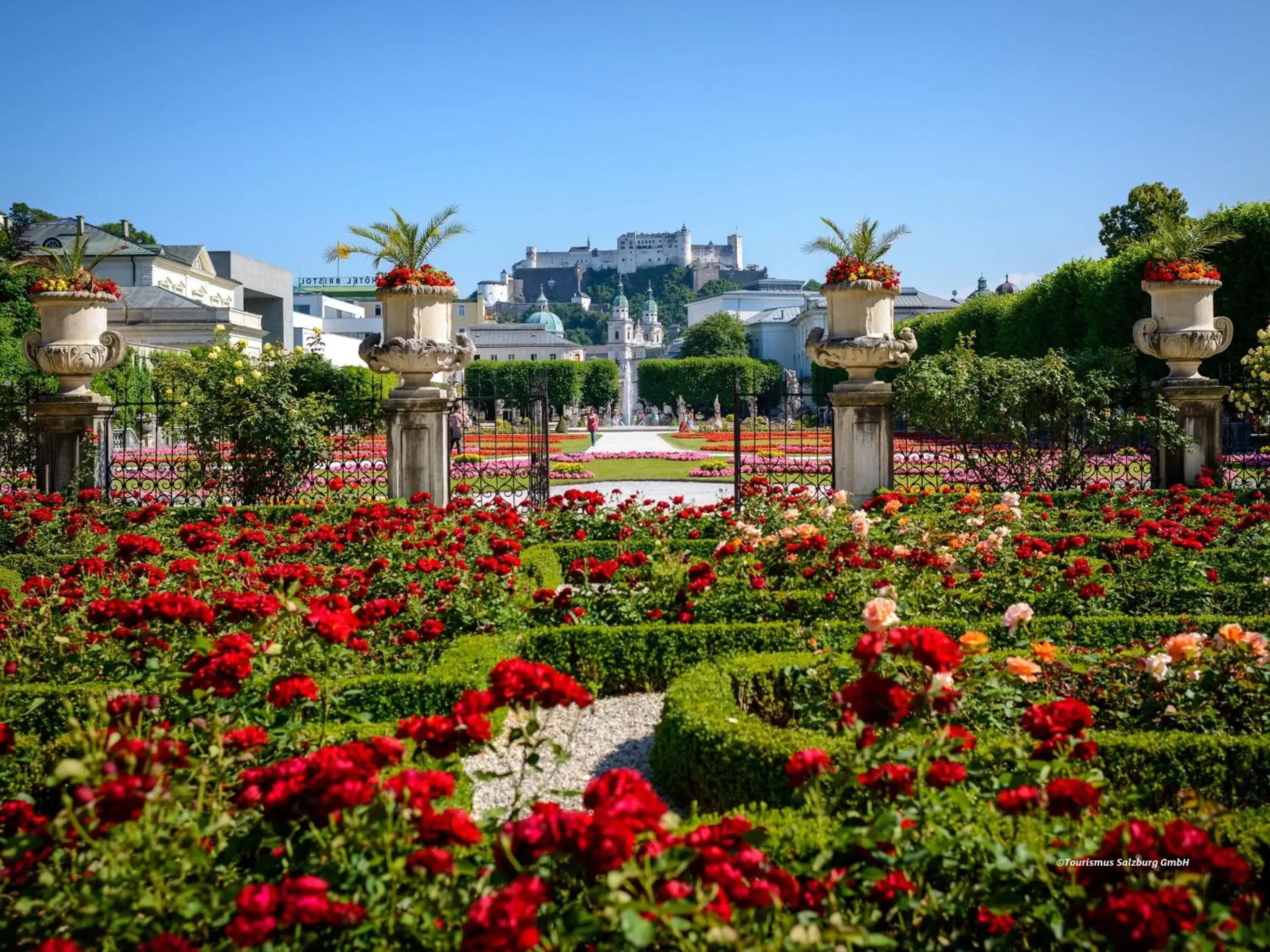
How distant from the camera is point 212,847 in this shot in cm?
291

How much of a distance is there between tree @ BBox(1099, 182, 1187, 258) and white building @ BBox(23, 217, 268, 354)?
3168 centimetres

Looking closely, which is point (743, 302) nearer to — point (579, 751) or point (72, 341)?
point (72, 341)

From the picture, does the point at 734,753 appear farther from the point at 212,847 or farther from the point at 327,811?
the point at 327,811

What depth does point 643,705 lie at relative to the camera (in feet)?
18.5

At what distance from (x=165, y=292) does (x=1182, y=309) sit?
39912 millimetres

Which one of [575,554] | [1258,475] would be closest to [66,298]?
[575,554]

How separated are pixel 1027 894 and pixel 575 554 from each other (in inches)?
225

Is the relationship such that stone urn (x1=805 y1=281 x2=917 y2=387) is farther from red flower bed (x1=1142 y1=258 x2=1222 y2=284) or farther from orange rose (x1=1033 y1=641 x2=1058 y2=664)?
orange rose (x1=1033 y1=641 x2=1058 y2=664)

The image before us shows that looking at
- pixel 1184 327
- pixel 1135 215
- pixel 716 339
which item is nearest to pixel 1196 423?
pixel 1184 327

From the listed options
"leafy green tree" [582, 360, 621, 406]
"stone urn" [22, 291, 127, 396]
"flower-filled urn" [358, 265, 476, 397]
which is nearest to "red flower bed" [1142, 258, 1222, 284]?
"flower-filled urn" [358, 265, 476, 397]

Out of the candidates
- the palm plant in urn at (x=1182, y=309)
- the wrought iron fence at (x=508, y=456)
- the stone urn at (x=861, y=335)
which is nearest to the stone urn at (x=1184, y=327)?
the palm plant in urn at (x=1182, y=309)

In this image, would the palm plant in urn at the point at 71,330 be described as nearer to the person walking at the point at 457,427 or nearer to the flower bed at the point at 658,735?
the flower bed at the point at 658,735

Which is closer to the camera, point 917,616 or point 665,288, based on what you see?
point 917,616

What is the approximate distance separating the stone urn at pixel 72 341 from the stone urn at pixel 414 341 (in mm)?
2701
